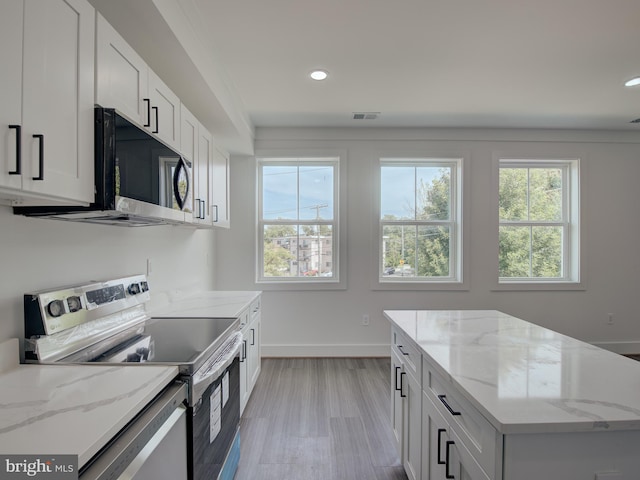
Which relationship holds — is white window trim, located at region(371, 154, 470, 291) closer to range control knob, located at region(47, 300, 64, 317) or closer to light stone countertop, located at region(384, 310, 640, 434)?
light stone countertop, located at region(384, 310, 640, 434)

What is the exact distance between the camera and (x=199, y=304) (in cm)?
244

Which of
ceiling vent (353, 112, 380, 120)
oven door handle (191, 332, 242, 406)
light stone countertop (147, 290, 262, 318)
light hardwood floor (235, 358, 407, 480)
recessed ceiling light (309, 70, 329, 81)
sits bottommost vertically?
light hardwood floor (235, 358, 407, 480)

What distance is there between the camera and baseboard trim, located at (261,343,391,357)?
3658 millimetres

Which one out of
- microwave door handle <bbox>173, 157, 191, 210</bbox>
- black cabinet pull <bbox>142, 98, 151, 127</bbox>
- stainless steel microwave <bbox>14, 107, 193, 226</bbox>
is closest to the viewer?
stainless steel microwave <bbox>14, 107, 193, 226</bbox>

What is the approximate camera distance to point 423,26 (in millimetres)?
1938

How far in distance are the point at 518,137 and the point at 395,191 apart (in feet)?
5.16

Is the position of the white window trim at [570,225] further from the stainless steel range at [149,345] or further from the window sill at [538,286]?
the stainless steel range at [149,345]

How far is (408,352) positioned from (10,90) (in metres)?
1.81

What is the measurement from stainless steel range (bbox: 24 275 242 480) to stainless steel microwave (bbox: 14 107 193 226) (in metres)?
0.38

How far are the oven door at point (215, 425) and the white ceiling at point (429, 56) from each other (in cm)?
198

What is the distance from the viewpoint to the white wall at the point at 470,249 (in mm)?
3689

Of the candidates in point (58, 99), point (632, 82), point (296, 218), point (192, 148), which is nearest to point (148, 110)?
point (58, 99)

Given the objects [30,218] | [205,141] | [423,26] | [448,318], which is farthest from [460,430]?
[205,141]

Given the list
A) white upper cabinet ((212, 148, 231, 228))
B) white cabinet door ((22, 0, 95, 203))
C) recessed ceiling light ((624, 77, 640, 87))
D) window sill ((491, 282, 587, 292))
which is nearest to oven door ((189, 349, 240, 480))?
white cabinet door ((22, 0, 95, 203))
